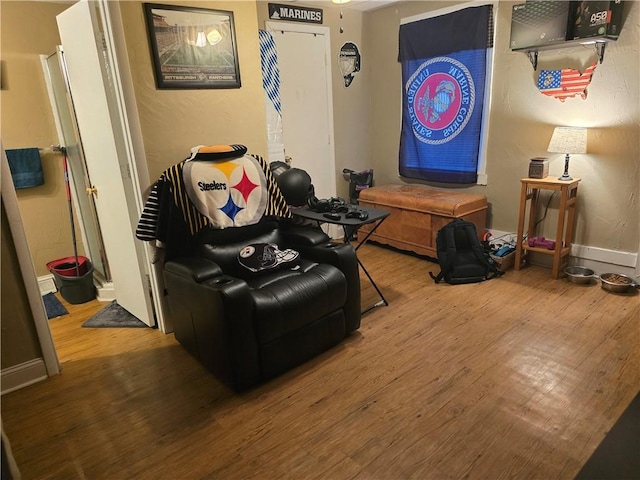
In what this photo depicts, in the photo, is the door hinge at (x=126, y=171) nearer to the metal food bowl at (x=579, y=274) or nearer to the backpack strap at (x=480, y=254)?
the backpack strap at (x=480, y=254)

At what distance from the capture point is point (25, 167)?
3.31m

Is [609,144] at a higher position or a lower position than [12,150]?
lower

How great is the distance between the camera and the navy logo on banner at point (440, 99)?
3934 mm

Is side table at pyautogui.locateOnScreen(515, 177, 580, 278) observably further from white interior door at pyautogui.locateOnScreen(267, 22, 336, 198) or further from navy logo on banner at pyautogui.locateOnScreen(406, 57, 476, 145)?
white interior door at pyautogui.locateOnScreen(267, 22, 336, 198)

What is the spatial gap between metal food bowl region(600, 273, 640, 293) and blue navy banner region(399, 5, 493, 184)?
4.61ft

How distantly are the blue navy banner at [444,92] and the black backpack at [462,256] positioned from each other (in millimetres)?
Answer: 774

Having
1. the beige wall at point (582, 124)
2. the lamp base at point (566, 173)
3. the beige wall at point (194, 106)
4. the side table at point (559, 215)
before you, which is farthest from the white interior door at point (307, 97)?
the lamp base at point (566, 173)

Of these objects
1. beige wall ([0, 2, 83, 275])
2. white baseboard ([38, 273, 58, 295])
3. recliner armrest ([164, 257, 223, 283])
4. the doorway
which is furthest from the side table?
white baseboard ([38, 273, 58, 295])

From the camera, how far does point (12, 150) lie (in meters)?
3.24

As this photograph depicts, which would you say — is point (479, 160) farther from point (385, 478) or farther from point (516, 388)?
point (385, 478)

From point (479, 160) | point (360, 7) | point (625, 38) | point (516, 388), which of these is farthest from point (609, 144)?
point (360, 7)

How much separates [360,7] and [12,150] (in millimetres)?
3470

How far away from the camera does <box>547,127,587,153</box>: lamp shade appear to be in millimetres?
3082

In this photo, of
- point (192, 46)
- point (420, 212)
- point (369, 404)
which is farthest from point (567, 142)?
point (192, 46)
